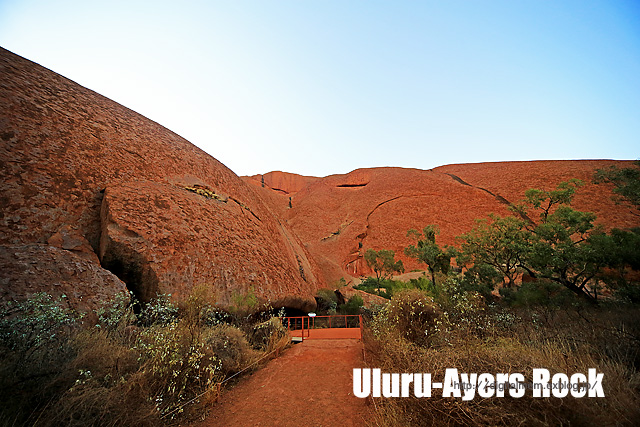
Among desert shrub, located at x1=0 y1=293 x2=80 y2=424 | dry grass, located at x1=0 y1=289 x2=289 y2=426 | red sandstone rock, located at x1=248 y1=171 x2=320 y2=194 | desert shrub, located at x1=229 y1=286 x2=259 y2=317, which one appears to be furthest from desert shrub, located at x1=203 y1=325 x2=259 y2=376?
red sandstone rock, located at x1=248 y1=171 x2=320 y2=194

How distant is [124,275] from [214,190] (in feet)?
14.2

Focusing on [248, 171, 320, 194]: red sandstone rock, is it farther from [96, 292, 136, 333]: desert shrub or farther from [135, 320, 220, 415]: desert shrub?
[135, 320, 220, 415]: desert shrub

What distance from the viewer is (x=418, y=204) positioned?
128 ft

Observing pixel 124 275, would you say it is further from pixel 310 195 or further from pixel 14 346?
pixel 310 195

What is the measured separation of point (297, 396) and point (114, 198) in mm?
5168

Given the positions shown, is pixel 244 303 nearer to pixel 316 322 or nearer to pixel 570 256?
pixel 316 322

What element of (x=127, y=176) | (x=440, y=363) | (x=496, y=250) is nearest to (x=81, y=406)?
(x=440, y=363)

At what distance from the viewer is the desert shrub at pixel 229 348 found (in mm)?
4867

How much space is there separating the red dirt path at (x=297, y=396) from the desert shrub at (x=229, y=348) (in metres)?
0.32

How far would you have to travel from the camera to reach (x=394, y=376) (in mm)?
3436

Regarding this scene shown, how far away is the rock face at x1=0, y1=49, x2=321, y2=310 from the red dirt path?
2.22 m

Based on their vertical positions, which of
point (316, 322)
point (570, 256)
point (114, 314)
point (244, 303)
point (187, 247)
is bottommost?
point (316, 322)

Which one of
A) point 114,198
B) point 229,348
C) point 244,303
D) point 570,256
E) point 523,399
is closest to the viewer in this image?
point 523,399

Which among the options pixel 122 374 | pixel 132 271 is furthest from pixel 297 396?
pixel 132 271
